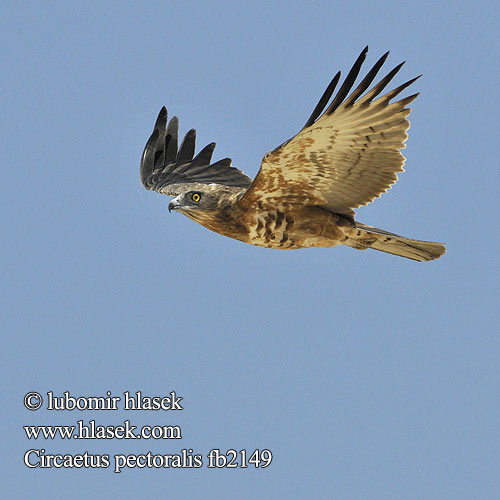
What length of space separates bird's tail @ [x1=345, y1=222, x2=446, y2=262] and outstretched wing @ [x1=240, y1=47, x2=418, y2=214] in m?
0.37

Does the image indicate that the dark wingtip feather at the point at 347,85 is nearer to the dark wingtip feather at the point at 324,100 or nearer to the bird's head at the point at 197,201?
the dark wingtip feather at the point at 324,100

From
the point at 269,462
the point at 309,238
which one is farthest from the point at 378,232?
the point at 269,462

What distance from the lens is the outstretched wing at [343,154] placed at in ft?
32.3

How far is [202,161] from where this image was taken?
1416 centimetres

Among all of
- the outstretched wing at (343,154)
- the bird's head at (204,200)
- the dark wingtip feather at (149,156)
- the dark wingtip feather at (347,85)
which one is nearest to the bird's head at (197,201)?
the bird's head at (204,200)

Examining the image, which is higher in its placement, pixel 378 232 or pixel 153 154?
pixel 153 154

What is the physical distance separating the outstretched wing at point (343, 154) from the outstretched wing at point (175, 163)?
2.71m

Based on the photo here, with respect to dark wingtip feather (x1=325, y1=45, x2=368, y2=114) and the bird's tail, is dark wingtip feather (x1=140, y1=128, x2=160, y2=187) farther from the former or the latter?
dark wingtip feather (x1=325, y1=45, x2=368, y2=114)

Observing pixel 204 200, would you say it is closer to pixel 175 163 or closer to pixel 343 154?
pixel 343 154

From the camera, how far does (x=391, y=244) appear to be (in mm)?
11547

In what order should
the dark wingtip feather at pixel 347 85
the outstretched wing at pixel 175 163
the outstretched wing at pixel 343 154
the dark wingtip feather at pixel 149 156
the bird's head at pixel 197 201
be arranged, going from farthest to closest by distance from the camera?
the dark wingtip feather at pixel 149 156 < the outstretched wing at pixel 175 163 < the bird's head at pixel 197 201 < the outstretched wing at pixel 343 154 < the dark wingtip feather at pixel 347 85

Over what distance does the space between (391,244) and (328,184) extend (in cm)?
117

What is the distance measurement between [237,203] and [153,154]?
10.9 ft

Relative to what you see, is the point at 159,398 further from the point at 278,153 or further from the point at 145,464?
the point at 278,153
